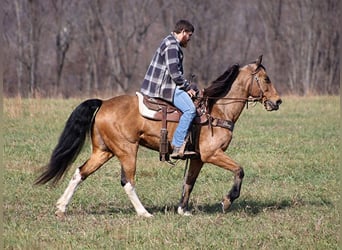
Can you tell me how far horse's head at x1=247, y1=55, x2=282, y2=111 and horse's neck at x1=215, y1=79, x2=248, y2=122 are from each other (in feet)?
0.42

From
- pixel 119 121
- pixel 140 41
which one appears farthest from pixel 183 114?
pixel 140 41

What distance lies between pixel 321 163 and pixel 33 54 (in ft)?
93.6

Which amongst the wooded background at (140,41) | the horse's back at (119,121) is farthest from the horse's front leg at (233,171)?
the wooded background at (140,41)

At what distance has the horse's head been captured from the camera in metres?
9.58

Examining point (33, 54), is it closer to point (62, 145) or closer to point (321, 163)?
point (321, 163)

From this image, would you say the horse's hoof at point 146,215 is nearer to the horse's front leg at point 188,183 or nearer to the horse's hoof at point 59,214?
the horse's front leg at point 188,183

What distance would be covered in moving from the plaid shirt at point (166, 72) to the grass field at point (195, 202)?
Answer: 1.20 meters

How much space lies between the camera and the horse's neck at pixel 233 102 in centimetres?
952

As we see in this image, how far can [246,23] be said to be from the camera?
45.6 m

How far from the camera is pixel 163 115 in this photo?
30.0ft

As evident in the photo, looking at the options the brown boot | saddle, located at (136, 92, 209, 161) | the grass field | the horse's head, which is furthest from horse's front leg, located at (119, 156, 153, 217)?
the horse's head

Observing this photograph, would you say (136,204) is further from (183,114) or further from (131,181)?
(183,114)

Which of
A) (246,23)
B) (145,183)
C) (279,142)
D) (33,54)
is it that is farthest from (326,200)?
(246,23)

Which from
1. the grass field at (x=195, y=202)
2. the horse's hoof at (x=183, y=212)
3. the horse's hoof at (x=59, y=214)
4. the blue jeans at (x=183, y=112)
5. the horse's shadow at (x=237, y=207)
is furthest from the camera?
the horse's shadow at (x=237, y=207)
